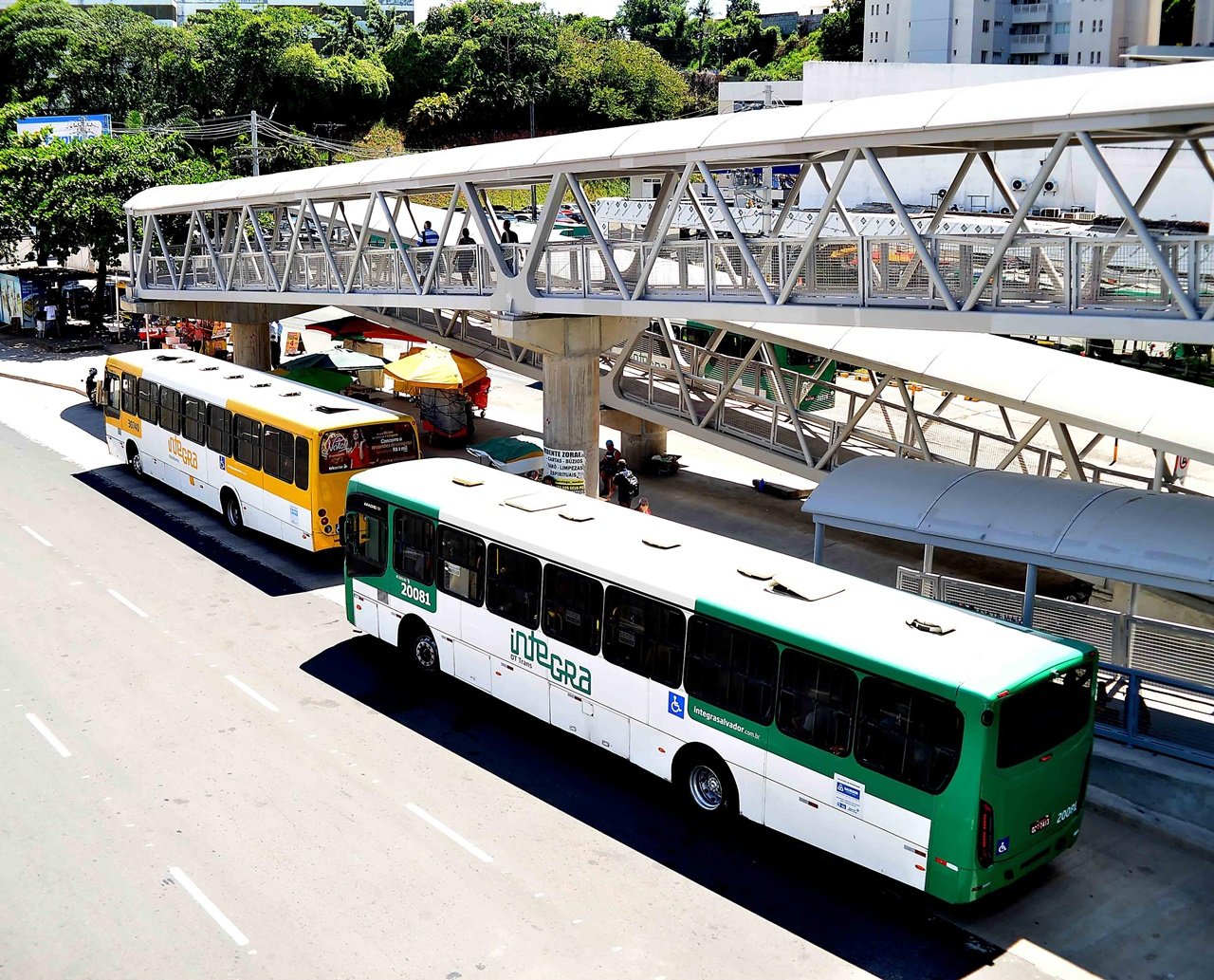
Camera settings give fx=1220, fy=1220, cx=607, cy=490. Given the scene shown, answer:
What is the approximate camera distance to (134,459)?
80.5 feet

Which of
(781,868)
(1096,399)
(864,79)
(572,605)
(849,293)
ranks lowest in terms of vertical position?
(781,868)

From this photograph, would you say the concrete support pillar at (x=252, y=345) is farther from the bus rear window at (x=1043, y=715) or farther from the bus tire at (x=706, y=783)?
the bus rear window at (x=1043, y=715)

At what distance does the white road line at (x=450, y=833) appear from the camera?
35.4 ft

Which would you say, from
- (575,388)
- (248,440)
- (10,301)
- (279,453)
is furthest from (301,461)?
(10,301)

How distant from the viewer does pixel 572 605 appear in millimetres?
12289

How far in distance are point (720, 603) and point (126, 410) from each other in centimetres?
1722

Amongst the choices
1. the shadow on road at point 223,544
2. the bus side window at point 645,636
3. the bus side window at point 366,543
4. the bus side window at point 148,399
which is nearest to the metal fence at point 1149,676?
the bus side window at point 645,636

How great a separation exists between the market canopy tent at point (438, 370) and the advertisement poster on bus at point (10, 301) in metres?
22.2

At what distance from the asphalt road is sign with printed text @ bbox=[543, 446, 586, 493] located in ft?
16.7

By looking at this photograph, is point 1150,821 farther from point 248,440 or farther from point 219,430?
point 219,430

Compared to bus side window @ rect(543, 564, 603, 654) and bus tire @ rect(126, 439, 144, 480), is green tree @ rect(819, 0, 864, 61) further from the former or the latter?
bus side window @ rect(543, 564, 603, 654)

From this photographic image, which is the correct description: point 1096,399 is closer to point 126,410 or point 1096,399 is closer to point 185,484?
point 185,484

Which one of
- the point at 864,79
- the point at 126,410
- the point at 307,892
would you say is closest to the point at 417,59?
the point at 864,79

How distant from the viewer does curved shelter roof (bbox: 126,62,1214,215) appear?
1123 centimetres
